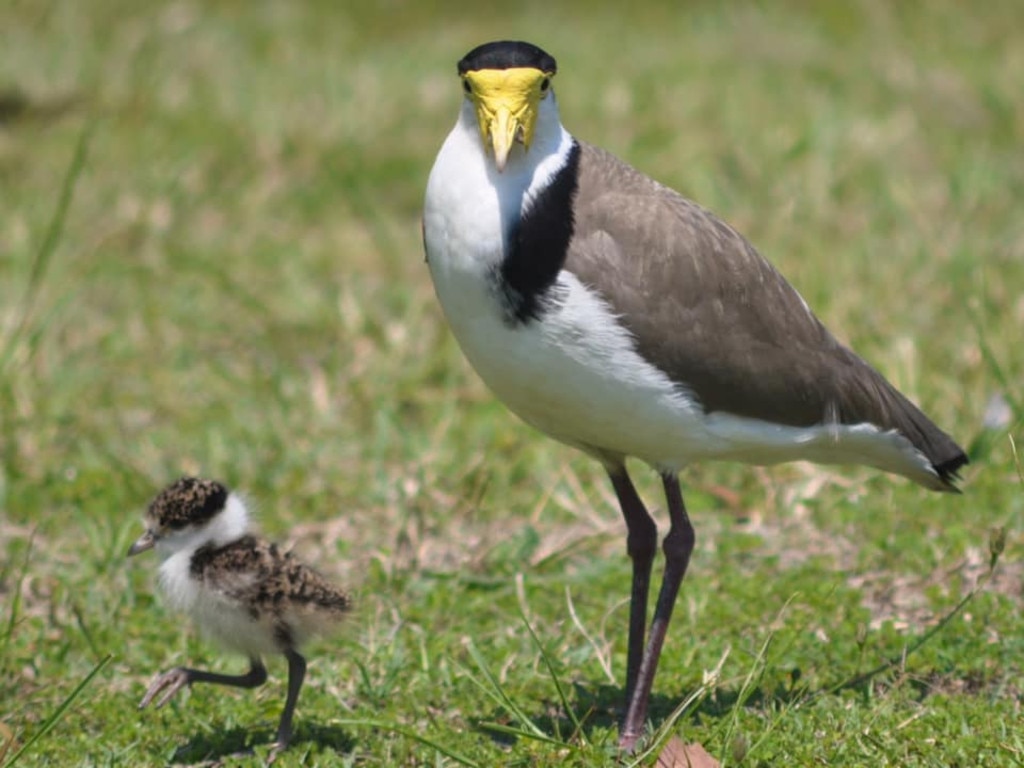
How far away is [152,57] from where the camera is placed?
1108 centimetres

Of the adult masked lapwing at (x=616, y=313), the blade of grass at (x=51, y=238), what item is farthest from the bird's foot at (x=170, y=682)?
the blade of grass at (x=51, y=238)

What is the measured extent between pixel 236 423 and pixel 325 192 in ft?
9.02

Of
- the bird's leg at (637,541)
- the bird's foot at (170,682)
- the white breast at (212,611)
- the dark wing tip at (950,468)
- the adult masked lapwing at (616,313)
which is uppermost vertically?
the adult masked lapwing at (616,313)

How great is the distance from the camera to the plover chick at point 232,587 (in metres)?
4.69

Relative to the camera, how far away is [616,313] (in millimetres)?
4449

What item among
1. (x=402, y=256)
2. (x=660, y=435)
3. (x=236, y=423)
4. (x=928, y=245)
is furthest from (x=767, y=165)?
(x=660, y=435)

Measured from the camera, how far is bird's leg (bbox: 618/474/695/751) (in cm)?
468

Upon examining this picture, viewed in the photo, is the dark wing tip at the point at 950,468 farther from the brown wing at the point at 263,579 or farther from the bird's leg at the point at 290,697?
the bird's leg at the point at 290,697

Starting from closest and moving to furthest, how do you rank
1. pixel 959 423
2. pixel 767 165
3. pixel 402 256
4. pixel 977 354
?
1. pixel 959 423
2. pixel 977 354
3. pixel 402 256
4. pixel 767 165

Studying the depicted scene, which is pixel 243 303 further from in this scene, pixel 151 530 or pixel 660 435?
pixel 660 435

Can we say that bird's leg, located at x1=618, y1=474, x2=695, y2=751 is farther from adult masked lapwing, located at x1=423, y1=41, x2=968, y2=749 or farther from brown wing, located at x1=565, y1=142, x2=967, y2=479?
brown wing, located at x1=565, y1=142, x2=967, y2=479

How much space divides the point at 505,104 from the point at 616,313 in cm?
65

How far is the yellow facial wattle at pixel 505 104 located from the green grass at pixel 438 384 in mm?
1476

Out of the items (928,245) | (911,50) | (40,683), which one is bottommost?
(40,683)
